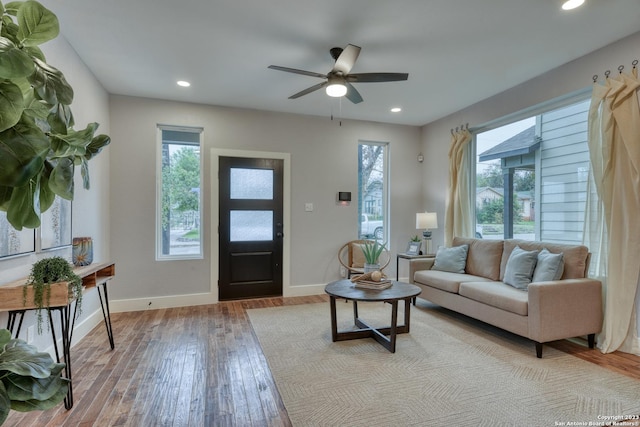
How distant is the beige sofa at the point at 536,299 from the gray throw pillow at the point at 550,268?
97 millimetres

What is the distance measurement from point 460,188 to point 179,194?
395cm

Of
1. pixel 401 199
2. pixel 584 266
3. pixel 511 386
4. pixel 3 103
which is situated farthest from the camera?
pixel 401 199

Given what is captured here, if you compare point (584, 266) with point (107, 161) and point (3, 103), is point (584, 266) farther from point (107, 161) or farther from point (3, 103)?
point (107, 161)

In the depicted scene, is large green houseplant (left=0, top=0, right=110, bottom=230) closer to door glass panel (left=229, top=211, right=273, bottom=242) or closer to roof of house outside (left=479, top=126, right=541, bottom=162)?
door glass panel (left=229, top=211, right=273, bottom=242)

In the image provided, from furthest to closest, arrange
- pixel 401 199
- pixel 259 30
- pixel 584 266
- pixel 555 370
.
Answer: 1. pixel 401 199
2. pixel 584 266
3. pixel 259 30
4. pixel 555 370

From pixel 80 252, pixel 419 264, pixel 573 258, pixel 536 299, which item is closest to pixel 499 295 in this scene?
pixel 536 299

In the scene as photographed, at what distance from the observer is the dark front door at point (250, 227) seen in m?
4.51

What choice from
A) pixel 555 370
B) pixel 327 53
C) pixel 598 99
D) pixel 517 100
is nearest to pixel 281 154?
pixel 327 53

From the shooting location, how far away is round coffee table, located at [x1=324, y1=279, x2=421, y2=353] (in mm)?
2789

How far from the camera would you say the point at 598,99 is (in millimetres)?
2957

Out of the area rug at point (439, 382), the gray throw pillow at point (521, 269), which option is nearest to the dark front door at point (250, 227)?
the area rug at point (439, 382)

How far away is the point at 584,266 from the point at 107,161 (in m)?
5.26

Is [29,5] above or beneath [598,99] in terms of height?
beneath

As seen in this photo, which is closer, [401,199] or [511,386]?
[511,386]
